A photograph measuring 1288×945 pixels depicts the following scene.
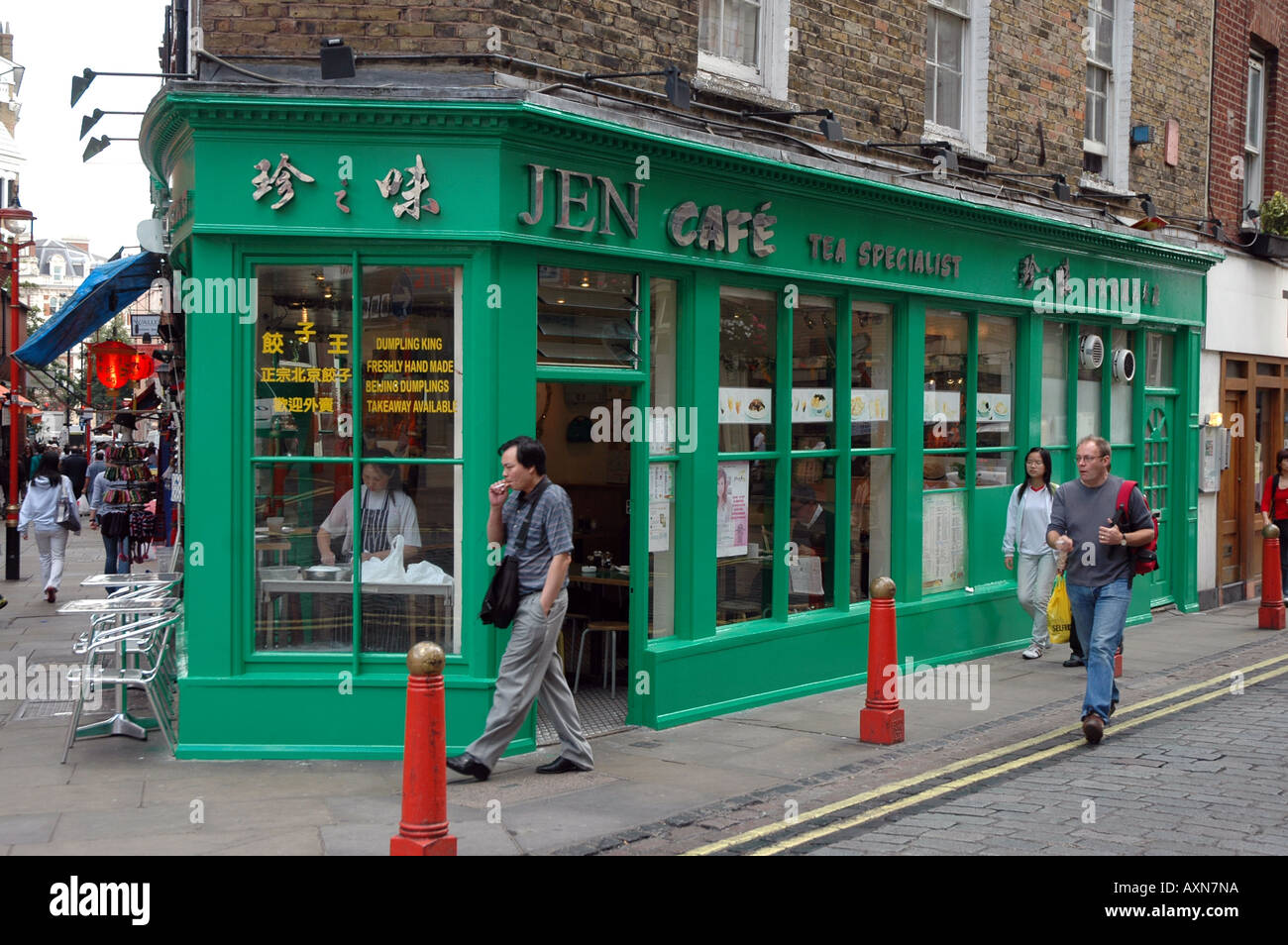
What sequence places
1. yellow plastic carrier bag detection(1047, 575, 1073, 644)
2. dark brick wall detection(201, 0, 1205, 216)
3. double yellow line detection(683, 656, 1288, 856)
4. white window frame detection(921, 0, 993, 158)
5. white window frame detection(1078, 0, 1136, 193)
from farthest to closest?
1. white window frame detection(1078, 0, 1136, 193)
2. white window frame detection(921, 0, 993, 158)
3. yellow plastic carrier bag detection(1047, 575, 1073, 644)
4. dark brick wall detection(201, 0, 1205, 216)
5. double yellow line detection(683, 656, 1288, 856)

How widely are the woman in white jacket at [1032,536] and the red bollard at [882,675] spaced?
12.9ft

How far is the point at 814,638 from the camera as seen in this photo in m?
10.7

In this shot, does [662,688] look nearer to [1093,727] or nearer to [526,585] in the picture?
[526,585]

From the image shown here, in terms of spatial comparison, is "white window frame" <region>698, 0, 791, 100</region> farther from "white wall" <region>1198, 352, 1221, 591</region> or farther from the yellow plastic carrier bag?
"white wall" <region>1198, 352, 1221, 591</region>

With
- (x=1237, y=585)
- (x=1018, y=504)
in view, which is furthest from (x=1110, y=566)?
(x=1237, y=585)

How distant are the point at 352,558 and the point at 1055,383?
8522 mm

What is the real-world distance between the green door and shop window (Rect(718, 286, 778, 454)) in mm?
7073

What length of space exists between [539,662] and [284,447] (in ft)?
7.06

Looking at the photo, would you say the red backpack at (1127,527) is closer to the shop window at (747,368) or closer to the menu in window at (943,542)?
the shop window at (747,368)

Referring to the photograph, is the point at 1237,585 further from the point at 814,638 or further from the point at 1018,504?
the point at 814,638

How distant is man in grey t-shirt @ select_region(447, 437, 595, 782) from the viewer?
756 centimetres

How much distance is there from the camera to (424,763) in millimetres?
5793

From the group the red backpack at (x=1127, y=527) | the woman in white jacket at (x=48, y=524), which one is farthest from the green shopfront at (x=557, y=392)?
the woman in white jacket at (x=48, y=524)
